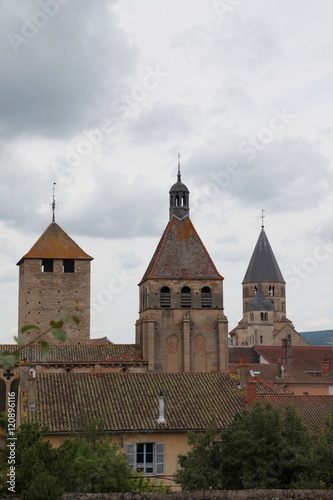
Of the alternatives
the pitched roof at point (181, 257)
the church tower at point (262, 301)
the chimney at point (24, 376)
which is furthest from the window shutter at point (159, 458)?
the church tower at point (262, 301)

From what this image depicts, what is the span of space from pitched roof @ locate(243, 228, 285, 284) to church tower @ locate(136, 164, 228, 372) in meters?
91.9

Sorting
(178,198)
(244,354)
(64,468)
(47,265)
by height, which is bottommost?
(64,468)

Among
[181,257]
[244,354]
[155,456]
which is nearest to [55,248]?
[181,257]

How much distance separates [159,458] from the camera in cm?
3016

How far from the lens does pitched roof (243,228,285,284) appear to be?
153 m

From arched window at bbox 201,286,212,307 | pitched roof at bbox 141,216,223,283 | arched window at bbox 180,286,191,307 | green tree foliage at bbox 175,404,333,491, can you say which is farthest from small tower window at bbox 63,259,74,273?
green tree foliage at bbox 175,404,333,491

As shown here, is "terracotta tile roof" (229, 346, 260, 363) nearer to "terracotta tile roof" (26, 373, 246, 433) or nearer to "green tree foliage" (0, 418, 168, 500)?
"terracotta tile roof" (26, 373, 246, 433)

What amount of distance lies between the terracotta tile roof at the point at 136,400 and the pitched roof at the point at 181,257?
2394 centimetres

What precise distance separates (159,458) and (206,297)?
30530 millimetres

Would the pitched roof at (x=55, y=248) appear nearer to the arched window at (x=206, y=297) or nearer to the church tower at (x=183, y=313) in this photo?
the church tower at (x=183, y=313)

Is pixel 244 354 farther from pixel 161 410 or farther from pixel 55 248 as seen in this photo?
pixel 161 410

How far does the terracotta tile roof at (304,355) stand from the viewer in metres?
101

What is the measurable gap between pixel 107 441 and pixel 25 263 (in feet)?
124

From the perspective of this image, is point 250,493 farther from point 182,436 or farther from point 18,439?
point 182,436
